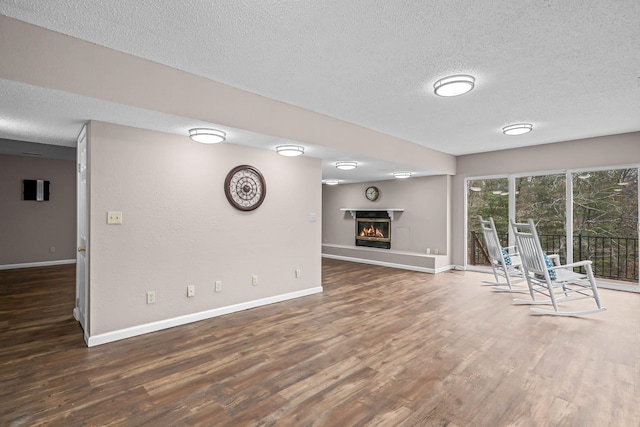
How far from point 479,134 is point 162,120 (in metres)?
4.50

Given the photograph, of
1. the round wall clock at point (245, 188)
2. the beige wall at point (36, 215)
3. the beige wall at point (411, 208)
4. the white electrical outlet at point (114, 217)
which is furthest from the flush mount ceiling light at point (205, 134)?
the beige wall at point (36, 215)

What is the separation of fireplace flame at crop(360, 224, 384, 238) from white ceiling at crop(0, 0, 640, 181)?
14.7 ft

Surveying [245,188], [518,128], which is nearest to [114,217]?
[245,188]

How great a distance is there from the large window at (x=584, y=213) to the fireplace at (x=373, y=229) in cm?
249

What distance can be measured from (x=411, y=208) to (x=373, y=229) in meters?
1.22

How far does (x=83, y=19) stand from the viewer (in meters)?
1.99

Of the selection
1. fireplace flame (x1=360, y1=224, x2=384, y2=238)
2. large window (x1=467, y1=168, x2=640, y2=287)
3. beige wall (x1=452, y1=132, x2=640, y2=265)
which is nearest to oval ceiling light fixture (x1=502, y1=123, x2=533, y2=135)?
beige wall (x1=452, y1=132, x2=640, y2=265)

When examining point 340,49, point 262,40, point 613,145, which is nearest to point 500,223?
point 613,145

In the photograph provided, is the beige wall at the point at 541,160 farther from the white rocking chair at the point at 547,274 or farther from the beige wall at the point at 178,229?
the beige wall at the point at 178,229

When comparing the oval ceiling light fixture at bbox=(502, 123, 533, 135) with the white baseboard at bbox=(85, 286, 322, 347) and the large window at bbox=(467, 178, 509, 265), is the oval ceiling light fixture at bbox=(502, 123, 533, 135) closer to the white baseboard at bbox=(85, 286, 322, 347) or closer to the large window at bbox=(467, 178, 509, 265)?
the large window at bbox=(467, 178, 509, 265)

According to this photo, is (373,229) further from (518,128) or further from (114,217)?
(114,217)

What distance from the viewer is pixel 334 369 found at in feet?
7.98

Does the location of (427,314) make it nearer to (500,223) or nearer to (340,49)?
(340,49)

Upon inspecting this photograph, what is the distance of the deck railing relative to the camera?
4.87 metres
